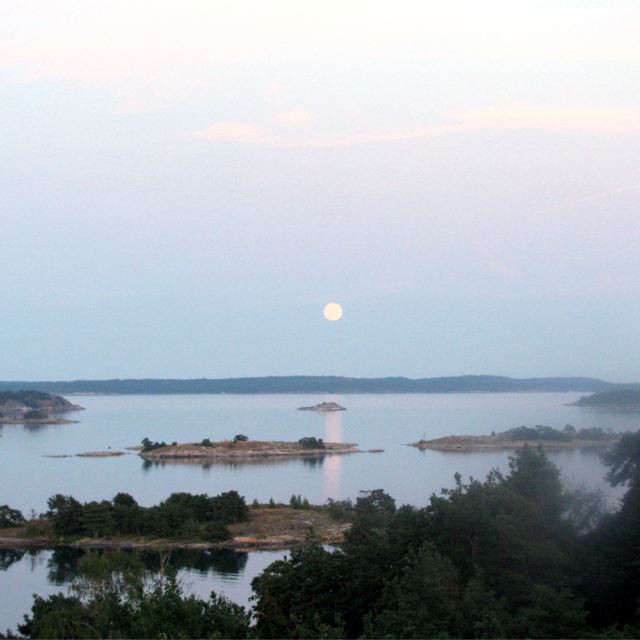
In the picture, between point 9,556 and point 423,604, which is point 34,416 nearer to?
point 9,556

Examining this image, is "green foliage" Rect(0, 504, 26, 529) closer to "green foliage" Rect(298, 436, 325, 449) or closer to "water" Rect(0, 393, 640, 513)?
"water" Rect(0, 393, 640, 513)

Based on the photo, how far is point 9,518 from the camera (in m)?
31.9

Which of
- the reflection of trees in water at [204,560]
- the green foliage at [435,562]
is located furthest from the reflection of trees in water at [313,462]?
the green foliage at [435,562]

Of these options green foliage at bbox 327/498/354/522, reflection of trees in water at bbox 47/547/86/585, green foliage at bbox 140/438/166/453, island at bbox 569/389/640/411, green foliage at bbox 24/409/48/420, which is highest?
island at bbox 569/389/640/411

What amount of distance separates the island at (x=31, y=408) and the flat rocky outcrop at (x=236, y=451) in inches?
1738

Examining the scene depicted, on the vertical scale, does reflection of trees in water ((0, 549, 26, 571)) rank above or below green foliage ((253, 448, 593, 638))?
below

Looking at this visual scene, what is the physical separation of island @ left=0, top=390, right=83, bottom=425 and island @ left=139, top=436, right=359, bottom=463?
144 ft

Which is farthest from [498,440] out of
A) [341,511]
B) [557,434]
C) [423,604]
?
[423,604]

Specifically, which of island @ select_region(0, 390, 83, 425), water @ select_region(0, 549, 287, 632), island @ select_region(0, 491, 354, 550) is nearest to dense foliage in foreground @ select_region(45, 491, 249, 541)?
island @ select_region(0, 491, 354, 550)

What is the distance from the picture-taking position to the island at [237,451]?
60500mm

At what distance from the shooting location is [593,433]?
35.7 m

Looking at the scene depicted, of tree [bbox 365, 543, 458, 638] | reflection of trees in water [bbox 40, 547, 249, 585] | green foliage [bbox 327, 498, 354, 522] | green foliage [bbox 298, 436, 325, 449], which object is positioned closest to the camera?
tree [bbox 365, 543, 458, 638]

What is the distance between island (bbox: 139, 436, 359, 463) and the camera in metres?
60.5

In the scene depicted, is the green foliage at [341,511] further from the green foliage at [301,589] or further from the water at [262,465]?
the green foliage at [301,589]
